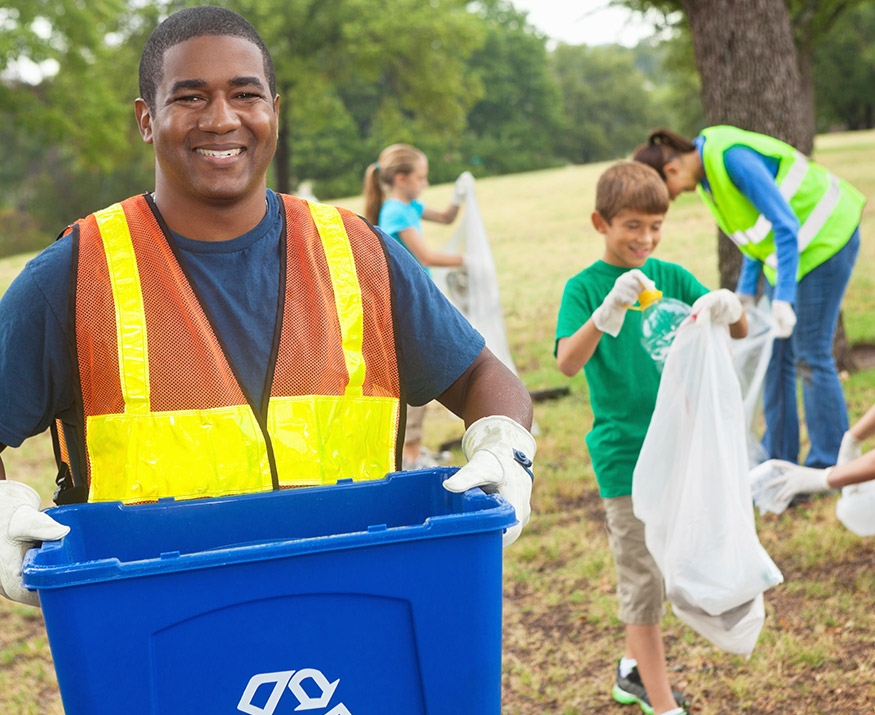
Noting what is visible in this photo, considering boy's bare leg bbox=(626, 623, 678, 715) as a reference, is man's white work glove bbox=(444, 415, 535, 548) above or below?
above

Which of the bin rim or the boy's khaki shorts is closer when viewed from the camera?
the bin rim

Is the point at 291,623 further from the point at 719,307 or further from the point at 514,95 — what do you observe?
the point at 514,95

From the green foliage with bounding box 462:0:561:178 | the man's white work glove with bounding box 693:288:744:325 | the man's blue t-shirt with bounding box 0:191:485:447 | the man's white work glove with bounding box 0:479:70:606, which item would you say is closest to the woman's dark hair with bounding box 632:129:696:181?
the man's white work glove with bounding box 693:288:744:325

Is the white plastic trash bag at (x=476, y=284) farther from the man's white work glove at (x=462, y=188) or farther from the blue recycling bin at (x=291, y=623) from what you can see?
the blue recycling bin at (x=291, y=623)

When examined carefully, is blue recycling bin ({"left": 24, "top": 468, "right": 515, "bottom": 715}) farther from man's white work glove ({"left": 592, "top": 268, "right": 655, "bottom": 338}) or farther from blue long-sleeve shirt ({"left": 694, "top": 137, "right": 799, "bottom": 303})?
blue long-sleeve shirt ({"left": 694, "top": 137, "right": 799, "bottom": 303})

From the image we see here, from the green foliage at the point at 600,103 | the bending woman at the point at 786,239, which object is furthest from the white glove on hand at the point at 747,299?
the green foliage at the point at 600,103

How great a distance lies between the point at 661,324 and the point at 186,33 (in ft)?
5.20

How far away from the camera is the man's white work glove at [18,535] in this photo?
129cm

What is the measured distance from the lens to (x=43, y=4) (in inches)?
677

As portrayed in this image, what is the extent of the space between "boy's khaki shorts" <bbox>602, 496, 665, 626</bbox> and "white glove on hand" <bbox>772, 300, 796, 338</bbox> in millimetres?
1485

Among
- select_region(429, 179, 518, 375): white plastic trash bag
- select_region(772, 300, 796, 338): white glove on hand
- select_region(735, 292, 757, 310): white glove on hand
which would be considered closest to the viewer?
select_region(772, 300, 796, 338): white glove on hand

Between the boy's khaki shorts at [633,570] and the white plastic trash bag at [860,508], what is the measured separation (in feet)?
2.81

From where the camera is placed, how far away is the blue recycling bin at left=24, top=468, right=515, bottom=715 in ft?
3.71

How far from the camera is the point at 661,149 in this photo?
4.02 meters
